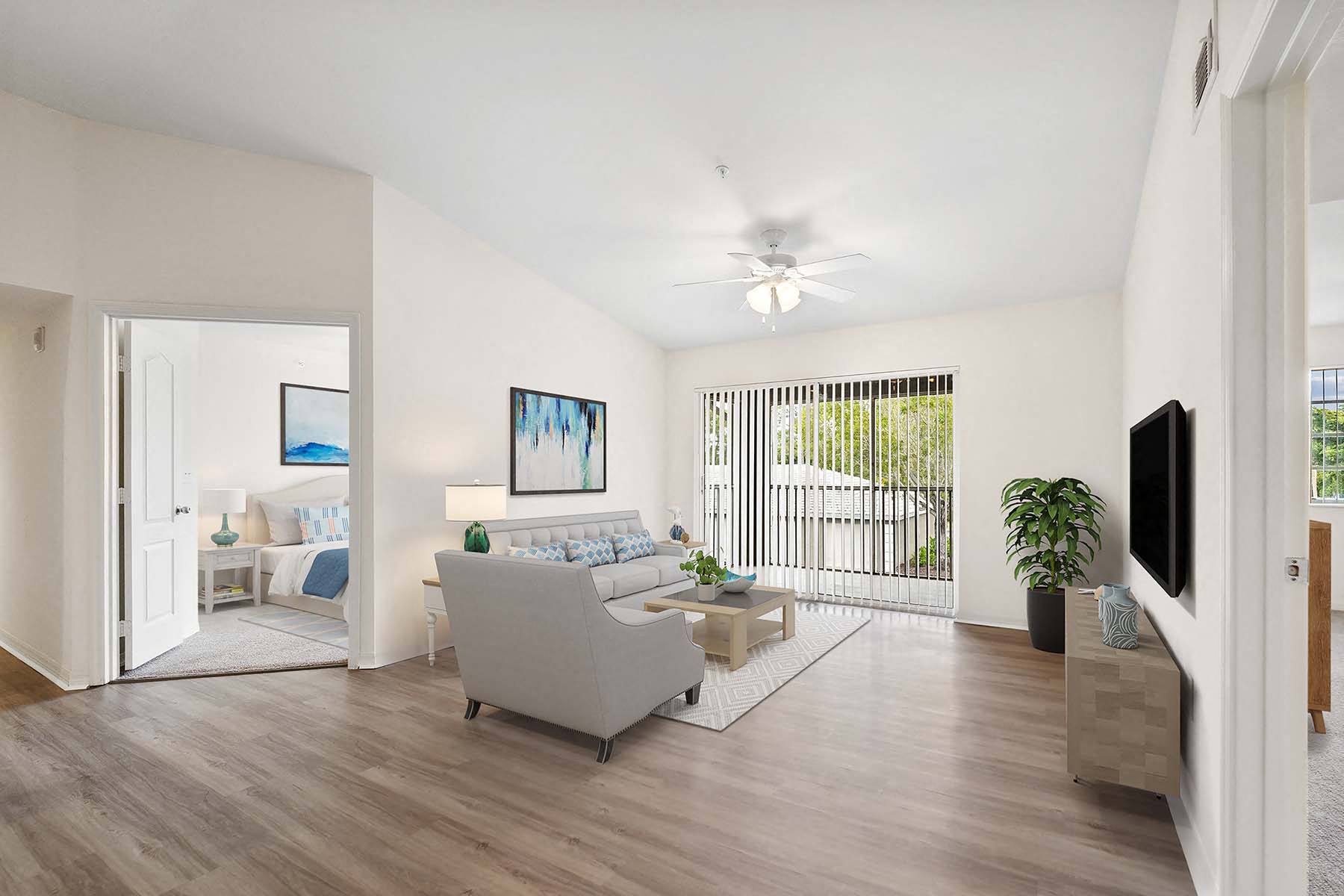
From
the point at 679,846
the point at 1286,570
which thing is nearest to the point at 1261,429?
→ the point at 1286,570

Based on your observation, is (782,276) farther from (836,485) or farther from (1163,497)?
(836,485)

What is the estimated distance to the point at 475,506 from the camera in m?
4.39

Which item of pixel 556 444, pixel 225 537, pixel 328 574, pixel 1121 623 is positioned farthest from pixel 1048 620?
pixel 225 537

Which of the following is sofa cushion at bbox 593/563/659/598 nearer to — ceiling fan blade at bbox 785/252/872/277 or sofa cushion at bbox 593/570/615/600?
sofa cushion at bbox 593/570/615/600

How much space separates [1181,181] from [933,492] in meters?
3.69

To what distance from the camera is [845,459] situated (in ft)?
20.5

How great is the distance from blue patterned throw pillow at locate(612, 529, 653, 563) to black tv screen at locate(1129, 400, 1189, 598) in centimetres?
374

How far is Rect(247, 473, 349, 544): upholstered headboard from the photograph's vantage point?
654cm

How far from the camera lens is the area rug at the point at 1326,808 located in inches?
80.5

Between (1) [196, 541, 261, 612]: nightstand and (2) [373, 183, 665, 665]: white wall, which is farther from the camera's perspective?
(1) [196, 541, 261, 612]: nightstand

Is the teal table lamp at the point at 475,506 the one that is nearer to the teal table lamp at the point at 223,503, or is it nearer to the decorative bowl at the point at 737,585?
the decorative bowl at the point at 737,585

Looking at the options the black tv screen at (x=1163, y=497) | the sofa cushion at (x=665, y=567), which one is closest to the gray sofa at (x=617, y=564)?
the sofa cushion at (x=665, y=567)

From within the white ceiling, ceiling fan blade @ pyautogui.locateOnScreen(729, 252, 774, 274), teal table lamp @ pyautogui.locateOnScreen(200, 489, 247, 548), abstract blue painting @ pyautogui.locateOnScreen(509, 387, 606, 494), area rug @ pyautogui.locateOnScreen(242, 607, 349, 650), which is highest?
the white ceiling

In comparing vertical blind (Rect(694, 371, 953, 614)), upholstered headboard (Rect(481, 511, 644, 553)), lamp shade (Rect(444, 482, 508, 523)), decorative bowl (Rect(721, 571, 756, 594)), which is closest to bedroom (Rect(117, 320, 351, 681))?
lamp shade (Rect(444, 482, 508, 523))
